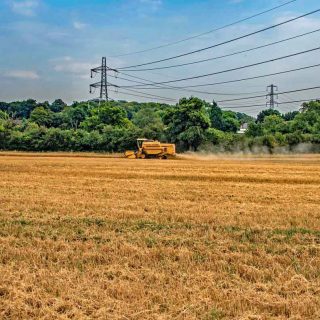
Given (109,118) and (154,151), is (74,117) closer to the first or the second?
(109,118)

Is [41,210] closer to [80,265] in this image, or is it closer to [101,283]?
[80,265]

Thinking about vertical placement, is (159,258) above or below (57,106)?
below

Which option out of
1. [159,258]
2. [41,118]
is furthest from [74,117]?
[159,258]

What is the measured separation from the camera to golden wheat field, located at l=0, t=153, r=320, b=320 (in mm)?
4762

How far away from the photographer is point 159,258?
675 cm

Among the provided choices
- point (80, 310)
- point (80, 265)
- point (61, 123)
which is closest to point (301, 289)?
point (80, 310)

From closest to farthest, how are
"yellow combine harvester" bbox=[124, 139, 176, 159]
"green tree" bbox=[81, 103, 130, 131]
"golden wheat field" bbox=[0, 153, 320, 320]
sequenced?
"golden wheat field" bbox=[0, 153, 320, 320] → "yellow combine harvester" bbox=[124, 139, 176, 159] → "green tree" bbox=[81, 103, 130, 131]

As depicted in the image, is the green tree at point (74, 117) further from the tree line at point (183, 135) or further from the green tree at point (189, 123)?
the green tree at point (189, 123)

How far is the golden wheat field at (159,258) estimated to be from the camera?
4.76m

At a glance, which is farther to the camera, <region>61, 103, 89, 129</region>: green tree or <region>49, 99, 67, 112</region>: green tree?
<region>49, 99, 67, 112</region>: green tree

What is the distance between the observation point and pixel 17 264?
6352mm

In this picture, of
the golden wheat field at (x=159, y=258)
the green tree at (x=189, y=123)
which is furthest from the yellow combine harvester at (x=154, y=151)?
the golden wheat field at (x=159, y=258)

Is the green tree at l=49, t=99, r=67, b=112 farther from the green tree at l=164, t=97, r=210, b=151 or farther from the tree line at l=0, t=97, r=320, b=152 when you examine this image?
the green tree at l=164, t=97, r=210, b=151

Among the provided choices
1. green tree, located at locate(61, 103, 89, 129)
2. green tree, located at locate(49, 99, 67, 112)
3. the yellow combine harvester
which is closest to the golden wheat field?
the yellow combine harvester
